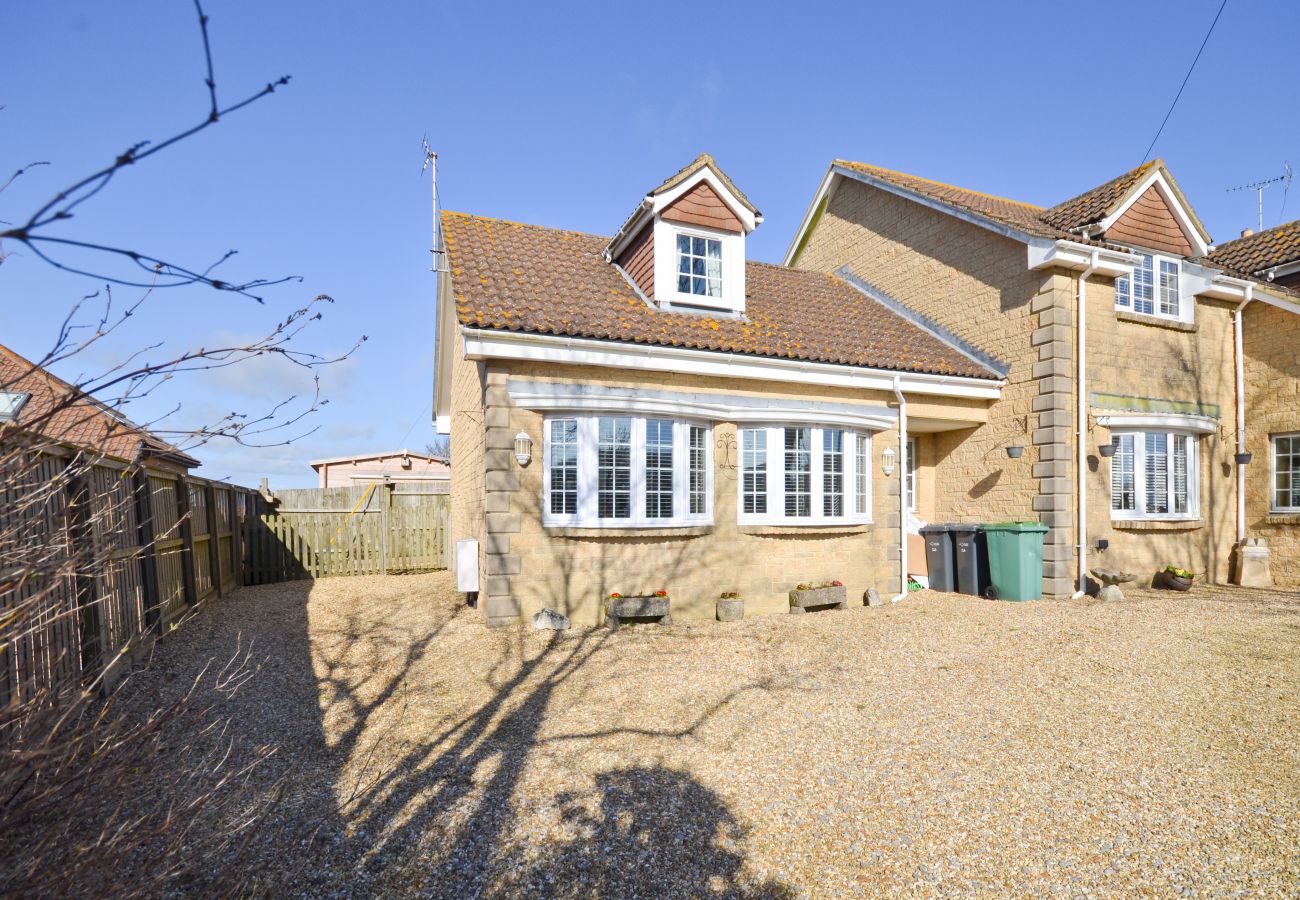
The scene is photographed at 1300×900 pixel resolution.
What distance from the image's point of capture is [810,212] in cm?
1778

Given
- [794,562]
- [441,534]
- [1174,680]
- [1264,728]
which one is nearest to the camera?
[1264,728]

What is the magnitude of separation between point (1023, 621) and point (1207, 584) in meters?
6.63

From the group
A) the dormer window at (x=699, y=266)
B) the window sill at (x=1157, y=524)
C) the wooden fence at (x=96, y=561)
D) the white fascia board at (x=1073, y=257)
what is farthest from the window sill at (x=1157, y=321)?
the wooden fence at (x=96, y=561)

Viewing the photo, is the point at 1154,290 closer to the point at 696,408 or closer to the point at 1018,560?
the point at 1018,560

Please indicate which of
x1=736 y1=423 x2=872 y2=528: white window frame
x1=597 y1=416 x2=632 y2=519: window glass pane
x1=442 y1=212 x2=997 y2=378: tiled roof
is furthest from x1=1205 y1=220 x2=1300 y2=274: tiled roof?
x1=597 y1=416 x2=632 y2=519: window glass pane

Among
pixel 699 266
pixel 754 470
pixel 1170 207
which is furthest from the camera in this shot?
pixel 1170 207

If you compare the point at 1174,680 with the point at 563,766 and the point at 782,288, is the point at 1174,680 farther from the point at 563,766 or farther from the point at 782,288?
the point at 782,288

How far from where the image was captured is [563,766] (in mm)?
5188

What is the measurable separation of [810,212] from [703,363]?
9398mm

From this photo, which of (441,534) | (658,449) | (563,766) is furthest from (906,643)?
(441,534)

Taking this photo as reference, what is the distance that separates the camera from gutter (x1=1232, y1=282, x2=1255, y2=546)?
13.9 metres

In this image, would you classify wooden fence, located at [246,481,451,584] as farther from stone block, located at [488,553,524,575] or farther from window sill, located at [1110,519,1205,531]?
window sill, located at [1110,519,1205,531]

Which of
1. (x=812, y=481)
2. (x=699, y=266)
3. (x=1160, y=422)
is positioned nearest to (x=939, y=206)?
(x=699, y=266)

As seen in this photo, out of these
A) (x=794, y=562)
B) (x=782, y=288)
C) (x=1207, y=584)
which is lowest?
(x=1207, y=584)
